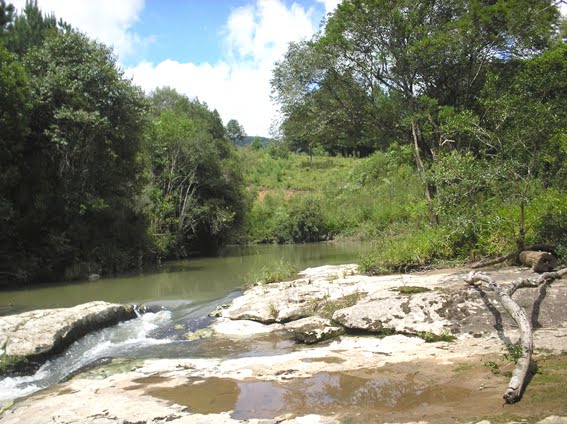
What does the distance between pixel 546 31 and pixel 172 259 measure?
2101 centimetres

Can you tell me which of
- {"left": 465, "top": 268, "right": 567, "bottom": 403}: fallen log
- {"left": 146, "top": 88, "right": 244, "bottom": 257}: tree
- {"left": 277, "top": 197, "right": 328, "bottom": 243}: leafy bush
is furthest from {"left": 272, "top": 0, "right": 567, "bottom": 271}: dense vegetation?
{"left": 277, "top": 197, "right": 328, "bottom": 243}: leafy bush

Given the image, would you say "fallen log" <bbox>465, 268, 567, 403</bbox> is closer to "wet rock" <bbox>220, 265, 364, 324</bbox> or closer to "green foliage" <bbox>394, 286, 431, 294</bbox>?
"green foliage" <bbox>394, 286, 431, 294</bbox>

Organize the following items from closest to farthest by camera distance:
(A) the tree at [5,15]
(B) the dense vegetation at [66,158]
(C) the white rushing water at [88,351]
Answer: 1. (C) the white rushing water at [88,351]
2. (B) the dense vegetation at [66,158]
3. (A) the tree at [5,15]

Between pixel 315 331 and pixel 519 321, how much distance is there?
3279 mm

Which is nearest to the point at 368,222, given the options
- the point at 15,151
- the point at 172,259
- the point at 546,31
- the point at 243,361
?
the point at 172,259

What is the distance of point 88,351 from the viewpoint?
872cm

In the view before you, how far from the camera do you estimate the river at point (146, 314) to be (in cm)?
779

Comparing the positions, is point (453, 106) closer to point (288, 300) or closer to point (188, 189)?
point (288, 300)

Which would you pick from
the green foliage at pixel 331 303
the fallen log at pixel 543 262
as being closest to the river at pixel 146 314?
the green foliage at pixel 331 303

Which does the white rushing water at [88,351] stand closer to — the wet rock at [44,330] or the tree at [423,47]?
the wet rock at [44,330]

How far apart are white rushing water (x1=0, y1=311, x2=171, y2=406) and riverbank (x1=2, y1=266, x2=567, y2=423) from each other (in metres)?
0.96

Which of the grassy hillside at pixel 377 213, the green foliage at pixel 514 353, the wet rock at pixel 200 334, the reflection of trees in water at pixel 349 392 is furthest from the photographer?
the grassy hillside at pixel 377 213

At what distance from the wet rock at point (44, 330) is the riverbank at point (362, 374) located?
153 centimetres

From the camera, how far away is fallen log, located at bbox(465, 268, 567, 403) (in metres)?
4.54
